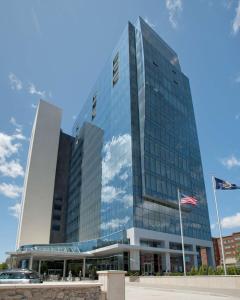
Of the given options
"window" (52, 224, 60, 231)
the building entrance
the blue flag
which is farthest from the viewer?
"window" (52, 224, 60, 231)

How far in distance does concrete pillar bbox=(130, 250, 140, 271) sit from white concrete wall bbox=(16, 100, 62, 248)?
35469 mm

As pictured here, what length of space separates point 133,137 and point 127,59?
22114 mm

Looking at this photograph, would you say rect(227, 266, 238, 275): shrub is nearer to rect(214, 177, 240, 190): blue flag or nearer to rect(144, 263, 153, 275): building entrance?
rect(214, 177, 240, 190): blue flag

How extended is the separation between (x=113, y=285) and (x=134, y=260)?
3420 cm

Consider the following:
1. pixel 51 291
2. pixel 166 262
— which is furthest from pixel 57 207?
pixel 51 291

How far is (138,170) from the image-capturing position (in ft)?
162

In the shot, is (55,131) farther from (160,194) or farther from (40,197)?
(160,194)

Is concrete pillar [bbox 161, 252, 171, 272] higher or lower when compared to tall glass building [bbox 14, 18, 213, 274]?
lower

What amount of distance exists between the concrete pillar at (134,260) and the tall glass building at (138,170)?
144 millimetres

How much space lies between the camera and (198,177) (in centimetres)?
6588

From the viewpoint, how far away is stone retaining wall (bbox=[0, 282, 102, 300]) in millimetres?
8562

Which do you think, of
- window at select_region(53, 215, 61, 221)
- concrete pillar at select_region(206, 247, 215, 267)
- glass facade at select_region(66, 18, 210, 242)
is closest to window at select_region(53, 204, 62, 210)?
window at select_region(53, 215, 61, 221)

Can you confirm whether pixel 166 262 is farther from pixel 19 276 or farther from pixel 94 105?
pixel 94 105

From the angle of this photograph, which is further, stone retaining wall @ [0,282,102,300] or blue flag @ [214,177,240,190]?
blue flag @ [214,177,240,190]
